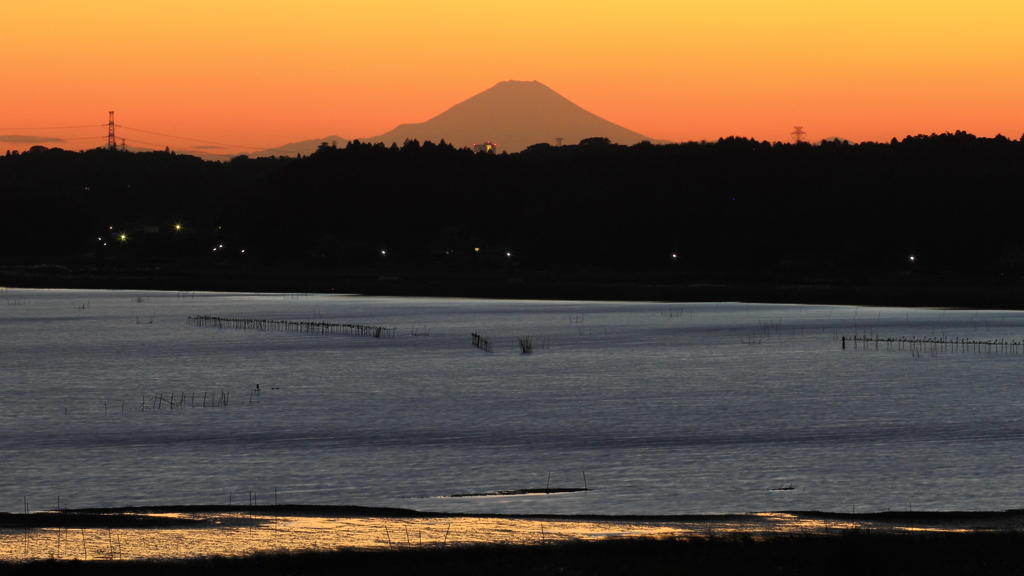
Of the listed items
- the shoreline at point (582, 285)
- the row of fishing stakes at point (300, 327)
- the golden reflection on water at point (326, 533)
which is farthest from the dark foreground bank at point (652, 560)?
the shoreline at point (582, 285)

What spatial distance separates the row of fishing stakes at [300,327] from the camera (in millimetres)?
85250

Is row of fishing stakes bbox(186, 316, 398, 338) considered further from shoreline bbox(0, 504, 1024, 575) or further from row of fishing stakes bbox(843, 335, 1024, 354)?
shoreline bbox(0, 504, 1024, 575)

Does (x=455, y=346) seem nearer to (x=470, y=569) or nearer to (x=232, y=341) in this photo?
(x=232, y=341)

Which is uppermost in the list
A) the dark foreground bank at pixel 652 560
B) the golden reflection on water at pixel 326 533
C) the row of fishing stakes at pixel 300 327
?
the dark foreground bank at pixel 652 560

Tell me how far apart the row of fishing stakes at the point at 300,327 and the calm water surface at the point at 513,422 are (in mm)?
3567

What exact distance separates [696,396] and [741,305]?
95.1m

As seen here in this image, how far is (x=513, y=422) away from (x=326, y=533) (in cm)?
1900

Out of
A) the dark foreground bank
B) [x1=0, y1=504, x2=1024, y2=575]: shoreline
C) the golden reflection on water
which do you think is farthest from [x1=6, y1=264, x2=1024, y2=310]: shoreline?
the dark foreground bank

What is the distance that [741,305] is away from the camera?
138 meters

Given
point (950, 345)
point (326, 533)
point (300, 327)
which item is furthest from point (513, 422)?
point (300, 327)

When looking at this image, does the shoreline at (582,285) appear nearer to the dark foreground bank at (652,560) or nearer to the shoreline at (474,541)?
the shoreline at (474,541)

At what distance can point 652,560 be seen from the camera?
52.4 feet

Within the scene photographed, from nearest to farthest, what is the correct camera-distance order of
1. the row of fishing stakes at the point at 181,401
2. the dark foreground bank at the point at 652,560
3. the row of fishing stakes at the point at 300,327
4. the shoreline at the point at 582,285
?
the dark foreground bank at the point at 652,560 < the row of fishing stakes at the point at 181,401 < the row of fishing stakes at the point at 300,327 < the shoreline at the point at 582,285

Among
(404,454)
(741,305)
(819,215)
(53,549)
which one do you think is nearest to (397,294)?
(741,305)
